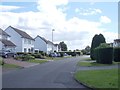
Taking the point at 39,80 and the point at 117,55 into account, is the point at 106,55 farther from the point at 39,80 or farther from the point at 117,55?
the point at 39,80

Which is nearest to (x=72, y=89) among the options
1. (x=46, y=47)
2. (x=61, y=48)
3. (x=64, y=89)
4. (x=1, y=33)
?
(x=64, y=89)

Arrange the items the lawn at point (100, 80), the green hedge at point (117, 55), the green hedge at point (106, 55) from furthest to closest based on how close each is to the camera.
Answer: the green hedge at point (117, 55) < the green hedge at point (106, 55) < the lawn at point (100, 80)

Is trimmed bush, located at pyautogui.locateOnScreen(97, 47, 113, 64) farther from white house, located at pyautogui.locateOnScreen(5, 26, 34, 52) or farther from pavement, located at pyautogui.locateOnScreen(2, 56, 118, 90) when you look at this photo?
white house, located at pyautogui.locateOnScreen(5, 26, 34, 52)

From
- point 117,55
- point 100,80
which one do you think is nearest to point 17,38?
point 117,55

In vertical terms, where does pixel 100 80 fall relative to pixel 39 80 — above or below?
above

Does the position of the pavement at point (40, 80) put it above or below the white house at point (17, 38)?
below

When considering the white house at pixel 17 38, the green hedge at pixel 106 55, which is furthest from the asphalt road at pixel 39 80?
the white house at pixel 17 38

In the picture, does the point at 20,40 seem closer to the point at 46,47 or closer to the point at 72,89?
the point at 46,47

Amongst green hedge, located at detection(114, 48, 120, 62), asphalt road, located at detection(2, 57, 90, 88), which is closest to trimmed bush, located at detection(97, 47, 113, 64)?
green hedge, located at detection(114, 48, 120, 62)

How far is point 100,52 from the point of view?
43.7m

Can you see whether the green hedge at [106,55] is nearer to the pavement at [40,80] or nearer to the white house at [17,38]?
the pavement at [40,80]

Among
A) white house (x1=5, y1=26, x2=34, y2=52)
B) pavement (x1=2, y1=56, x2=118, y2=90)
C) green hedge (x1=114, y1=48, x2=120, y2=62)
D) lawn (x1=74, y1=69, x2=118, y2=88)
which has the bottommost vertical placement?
pavement (x1=2, y1=56, x2=118, y2=90)

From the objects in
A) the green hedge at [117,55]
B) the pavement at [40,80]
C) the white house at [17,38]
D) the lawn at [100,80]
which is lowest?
the pavement at [40,80]

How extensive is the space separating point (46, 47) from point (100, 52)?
264 ft
